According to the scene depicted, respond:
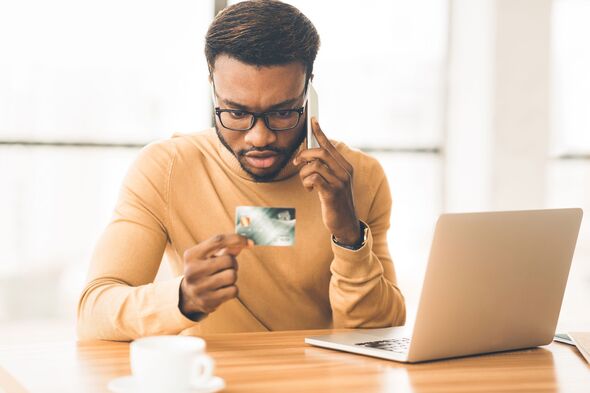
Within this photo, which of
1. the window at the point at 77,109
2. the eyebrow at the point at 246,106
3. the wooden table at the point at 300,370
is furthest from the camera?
the window at the point at 77,109

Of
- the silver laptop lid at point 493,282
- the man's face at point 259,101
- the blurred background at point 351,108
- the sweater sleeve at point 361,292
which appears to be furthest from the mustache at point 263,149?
the blurred background at point 351,108

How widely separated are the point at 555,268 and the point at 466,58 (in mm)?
2647

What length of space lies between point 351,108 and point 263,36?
2147 mm

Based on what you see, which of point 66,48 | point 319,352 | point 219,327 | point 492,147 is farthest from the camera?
point 492,147

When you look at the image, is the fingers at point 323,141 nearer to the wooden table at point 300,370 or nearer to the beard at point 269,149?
the beard at point 269,149

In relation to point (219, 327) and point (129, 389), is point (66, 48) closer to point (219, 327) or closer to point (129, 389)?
point (219, 327)

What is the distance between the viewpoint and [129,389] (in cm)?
112

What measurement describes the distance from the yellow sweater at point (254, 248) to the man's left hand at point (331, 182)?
55 millimetres

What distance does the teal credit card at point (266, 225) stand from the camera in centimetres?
173

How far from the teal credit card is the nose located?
159mm

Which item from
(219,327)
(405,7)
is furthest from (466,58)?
(219,327)

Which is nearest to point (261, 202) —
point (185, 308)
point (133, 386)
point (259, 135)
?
point (259, 135)

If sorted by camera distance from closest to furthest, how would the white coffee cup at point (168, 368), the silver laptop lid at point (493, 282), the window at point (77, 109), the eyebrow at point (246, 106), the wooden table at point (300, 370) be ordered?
1. the white coffee cup at point (168, 368)
2. the wooden table at point (300, 370)
3. the silver laptop lid at point (493, 282)
4. the eyebrow at point (246, 106)
5. the window at point (77, 109)

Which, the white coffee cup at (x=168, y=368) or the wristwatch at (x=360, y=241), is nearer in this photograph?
the white coffee cup at (x=168, y=368)
